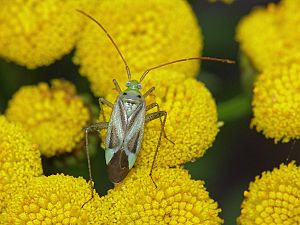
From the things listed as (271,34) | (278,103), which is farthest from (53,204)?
(271,34)

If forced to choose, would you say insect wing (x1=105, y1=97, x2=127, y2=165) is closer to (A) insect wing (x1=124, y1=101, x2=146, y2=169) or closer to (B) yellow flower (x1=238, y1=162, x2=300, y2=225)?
(A) insect wing (x1=124, y1=101, x2=146, y2=169)

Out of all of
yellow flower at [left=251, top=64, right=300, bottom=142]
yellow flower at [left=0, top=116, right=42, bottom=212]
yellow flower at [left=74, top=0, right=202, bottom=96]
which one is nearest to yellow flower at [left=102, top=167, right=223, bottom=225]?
yellow flower at [left=0, top=116, right=42, bottom=212]

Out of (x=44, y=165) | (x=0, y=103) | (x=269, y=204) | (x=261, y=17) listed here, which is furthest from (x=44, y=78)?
(x=269, y=204)

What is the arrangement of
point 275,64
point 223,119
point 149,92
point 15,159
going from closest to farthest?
point 15,159 → point 149,92 → point 275,64 → point 223,119

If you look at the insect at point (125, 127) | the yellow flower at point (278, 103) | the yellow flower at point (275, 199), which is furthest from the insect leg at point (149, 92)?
the yellow flower at point (275, 199)

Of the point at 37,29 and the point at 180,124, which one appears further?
the point at 37,29

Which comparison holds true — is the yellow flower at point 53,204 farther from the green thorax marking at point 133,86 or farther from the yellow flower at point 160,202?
the green thorax marking at point 133,86

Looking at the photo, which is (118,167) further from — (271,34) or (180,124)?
(271,34)

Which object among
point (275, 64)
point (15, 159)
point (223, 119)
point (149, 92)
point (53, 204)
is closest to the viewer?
point (53, 204)
